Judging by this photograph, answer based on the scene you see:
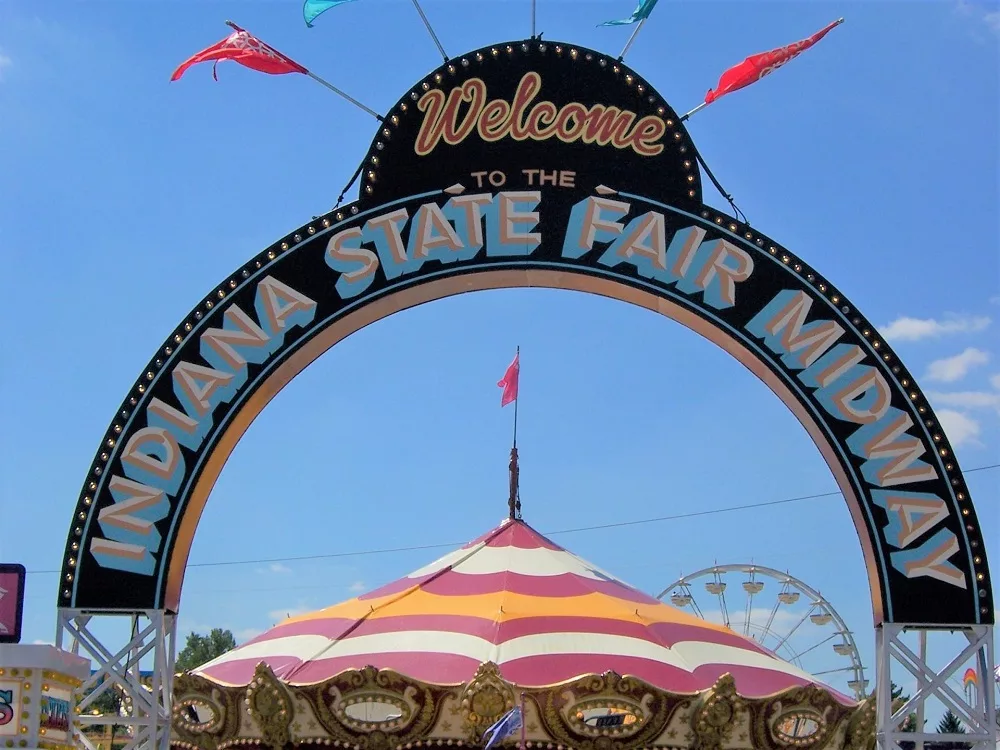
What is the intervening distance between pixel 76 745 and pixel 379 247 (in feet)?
15.8

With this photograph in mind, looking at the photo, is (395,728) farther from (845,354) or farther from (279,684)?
(845,354)

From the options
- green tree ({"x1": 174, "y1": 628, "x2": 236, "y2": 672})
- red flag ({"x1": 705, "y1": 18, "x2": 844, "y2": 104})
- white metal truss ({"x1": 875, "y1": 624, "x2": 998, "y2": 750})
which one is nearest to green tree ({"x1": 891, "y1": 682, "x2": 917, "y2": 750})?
white metal truss ({"x1": 875, "y1": 624, "x2": 998, "y2": 750})

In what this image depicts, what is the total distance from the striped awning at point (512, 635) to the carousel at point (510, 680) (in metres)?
0.02

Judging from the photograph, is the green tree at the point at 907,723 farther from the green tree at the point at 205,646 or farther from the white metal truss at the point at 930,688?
the green tree at the point at 205,646

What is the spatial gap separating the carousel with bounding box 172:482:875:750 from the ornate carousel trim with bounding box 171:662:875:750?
0.04 feet

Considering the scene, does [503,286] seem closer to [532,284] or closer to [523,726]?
[532,284]

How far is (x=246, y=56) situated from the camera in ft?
39.6

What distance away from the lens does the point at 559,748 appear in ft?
40.7

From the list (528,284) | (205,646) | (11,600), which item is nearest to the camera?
(11,600)

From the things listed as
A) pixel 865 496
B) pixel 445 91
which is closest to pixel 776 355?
pixel 865 496

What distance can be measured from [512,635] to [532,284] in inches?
157

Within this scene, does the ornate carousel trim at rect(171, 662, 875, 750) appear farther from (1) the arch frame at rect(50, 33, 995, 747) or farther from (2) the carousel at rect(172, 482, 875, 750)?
(1) the arch frame at rect(50, 33, 995, 747)

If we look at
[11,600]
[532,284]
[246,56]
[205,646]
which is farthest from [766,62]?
[205,646]

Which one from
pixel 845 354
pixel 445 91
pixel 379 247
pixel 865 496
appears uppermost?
pixel 445 91
